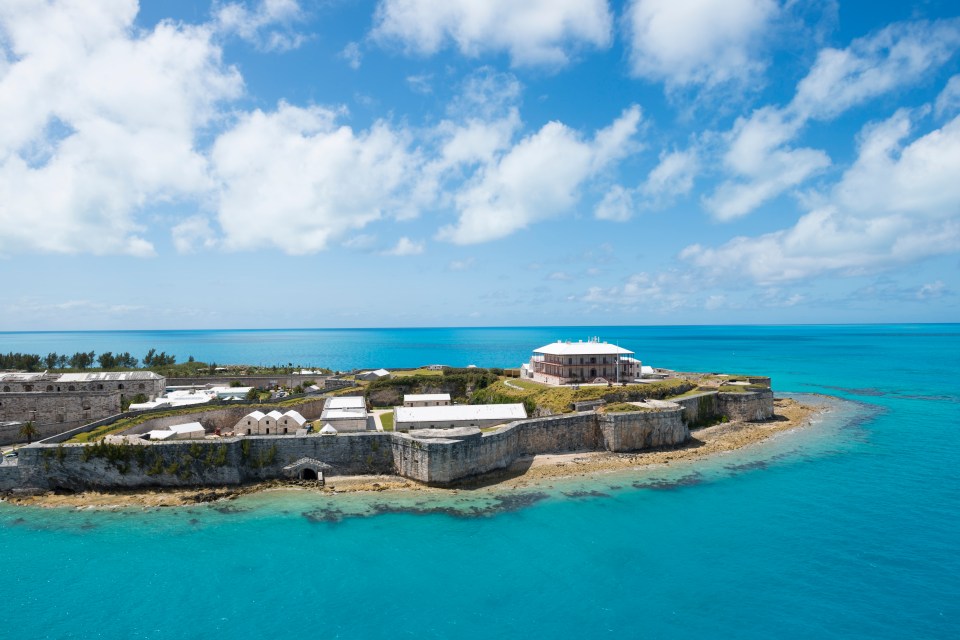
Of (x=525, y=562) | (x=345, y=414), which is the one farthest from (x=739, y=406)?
(x=345, y=414)

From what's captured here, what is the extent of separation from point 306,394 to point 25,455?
80.5ft

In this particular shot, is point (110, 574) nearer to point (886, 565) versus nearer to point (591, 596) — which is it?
point (591, 596)

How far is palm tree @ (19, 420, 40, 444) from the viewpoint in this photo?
111 feet

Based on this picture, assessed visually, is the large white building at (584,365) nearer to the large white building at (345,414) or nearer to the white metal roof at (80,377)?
the large white building at (345,414)

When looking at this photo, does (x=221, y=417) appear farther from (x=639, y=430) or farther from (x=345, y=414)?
(x=639, y=430)

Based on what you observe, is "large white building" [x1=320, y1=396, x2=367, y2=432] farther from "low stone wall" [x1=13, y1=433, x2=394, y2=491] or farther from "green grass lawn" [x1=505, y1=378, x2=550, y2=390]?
"green grass lawn" [x1=505, y1=378, x2=550, y2=390]

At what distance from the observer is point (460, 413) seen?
1495 inches

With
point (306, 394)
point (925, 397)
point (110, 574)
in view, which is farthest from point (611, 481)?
point (925, 397)

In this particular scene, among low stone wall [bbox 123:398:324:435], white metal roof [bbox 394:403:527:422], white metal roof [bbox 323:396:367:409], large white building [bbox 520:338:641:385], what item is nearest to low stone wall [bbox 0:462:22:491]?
low stone wall [bbox 123:398:324:435]

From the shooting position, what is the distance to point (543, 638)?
1769 cm

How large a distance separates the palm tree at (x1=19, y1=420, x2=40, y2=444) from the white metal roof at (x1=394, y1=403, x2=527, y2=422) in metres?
23.9

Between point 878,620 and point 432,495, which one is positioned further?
point 432,495

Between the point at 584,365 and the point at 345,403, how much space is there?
22.8m

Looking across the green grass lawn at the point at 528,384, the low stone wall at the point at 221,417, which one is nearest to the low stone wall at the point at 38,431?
the low stone wall at the point at 221,417
